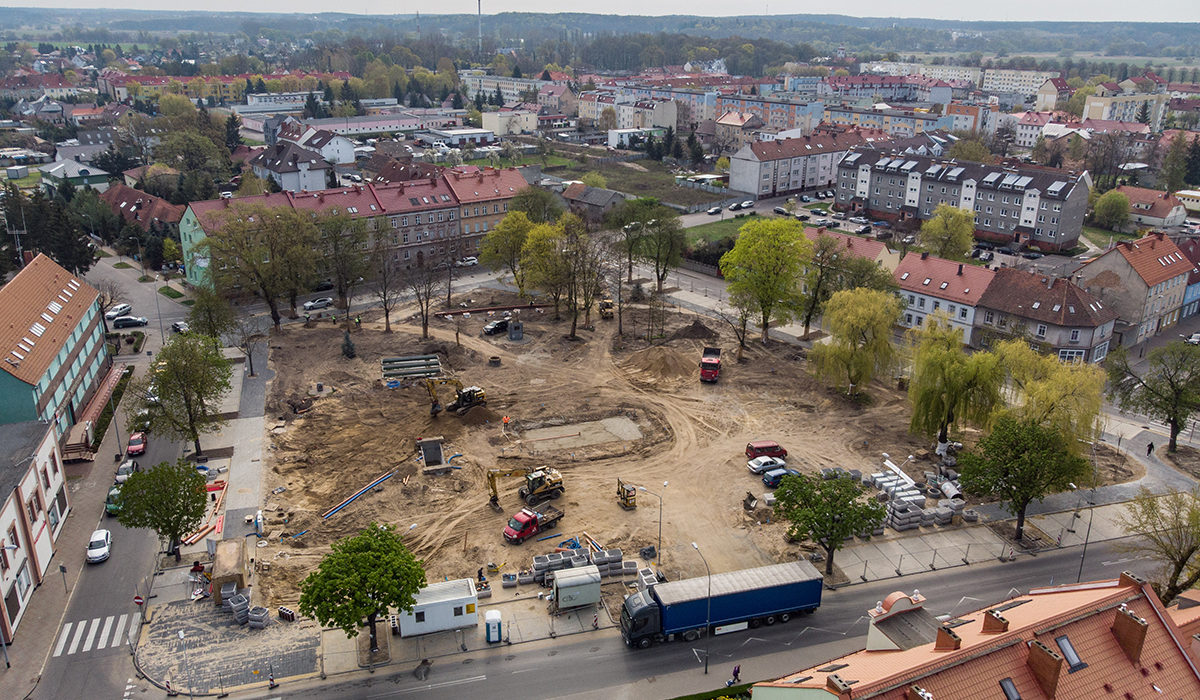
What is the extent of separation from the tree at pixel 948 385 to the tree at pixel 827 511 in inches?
500

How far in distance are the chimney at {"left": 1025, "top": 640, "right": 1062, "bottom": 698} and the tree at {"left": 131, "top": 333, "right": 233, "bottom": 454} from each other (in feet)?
146

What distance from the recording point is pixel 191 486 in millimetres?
38094

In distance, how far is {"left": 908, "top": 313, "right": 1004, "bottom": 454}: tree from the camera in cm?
4709

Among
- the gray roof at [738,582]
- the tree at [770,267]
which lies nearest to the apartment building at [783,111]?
the tree at [770,267]

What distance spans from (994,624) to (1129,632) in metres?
3.67

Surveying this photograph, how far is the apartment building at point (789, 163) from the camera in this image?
119500mm

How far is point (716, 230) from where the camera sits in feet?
339

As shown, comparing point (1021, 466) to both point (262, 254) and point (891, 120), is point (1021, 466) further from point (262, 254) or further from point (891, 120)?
point (891, 120)

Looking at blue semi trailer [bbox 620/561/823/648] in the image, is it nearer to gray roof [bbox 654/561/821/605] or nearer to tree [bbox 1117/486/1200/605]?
gray roof [bbox 654/561/821/605]

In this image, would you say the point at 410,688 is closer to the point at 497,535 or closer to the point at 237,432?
the point at 497,535

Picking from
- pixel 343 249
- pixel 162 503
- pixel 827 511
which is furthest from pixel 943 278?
pixel 162 503

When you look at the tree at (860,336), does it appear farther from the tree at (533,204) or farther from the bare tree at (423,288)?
the tree at (533,204)

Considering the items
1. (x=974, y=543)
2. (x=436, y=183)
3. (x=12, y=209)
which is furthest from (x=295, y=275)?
(x=974, y=543)

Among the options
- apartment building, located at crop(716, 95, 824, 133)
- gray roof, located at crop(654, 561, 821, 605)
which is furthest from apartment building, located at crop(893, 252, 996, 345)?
apartment building, located at crop(716, 95, 824, 133)
